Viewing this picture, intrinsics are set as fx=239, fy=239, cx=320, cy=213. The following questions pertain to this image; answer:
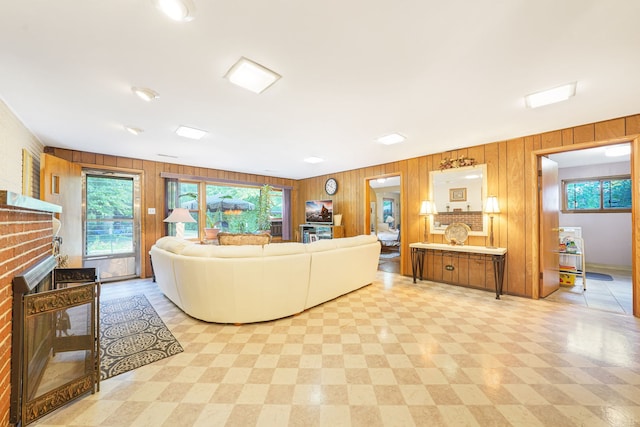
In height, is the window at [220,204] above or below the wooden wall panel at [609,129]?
below

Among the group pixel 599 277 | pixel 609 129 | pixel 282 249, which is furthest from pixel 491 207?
pixel 282 249

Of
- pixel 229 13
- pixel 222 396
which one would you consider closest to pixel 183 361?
pixel 222 396

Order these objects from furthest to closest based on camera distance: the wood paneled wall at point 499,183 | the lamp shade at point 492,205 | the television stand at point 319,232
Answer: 1. the television stand at point 319,232
2. the lamp shade at point 492,205
3. the wood paneled wall at point 499,183

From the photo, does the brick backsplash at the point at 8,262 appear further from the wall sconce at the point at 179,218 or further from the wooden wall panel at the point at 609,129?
the wooden wall panel at the point at 609,129

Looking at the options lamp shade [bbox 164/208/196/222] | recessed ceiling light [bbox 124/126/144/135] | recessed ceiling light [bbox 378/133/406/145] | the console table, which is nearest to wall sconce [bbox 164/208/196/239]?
lamp shade [bbox 164/208/196/222]

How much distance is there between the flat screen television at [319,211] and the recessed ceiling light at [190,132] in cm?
351

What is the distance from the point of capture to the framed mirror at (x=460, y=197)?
4043mm

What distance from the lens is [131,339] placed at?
2.38 metres

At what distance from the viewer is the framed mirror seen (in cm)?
404

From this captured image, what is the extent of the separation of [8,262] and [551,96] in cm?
436

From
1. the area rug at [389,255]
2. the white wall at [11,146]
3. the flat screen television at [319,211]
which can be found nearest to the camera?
the white wall at [11,146]

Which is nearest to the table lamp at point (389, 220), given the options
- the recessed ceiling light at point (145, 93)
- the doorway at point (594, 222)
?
the doorway at point (594, 222)

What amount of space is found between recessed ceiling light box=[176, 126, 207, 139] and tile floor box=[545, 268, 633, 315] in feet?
18.3

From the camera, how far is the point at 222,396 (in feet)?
5.34
